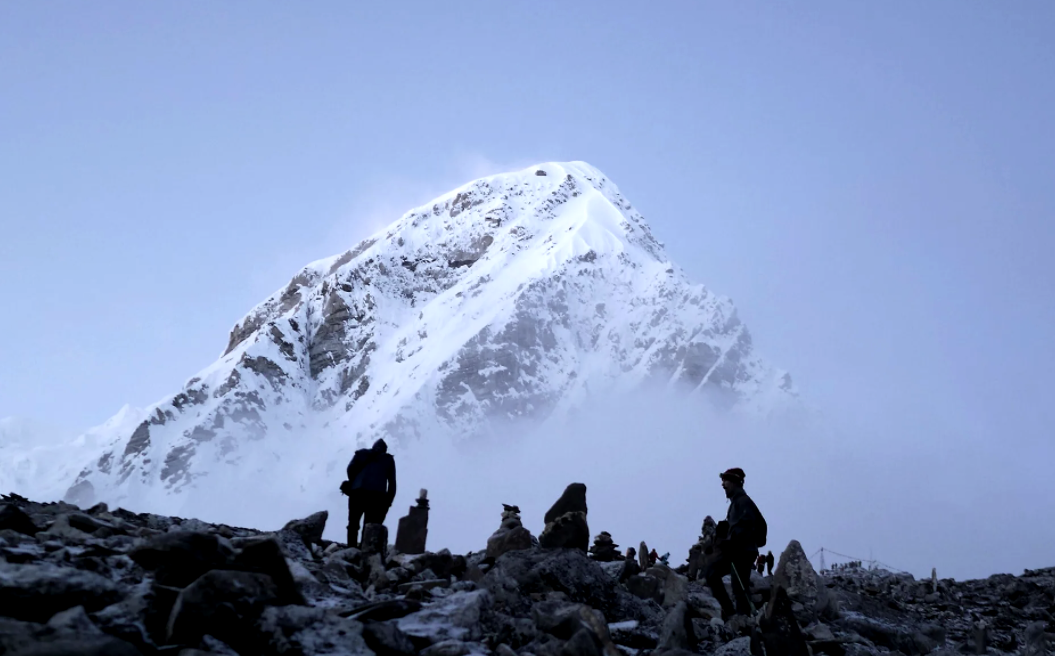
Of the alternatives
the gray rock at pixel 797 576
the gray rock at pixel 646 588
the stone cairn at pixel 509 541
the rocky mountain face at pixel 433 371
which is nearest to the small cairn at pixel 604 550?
the gray rock at pixel 797 576

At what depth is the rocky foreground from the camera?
4414mm

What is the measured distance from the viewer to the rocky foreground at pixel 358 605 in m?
4.41

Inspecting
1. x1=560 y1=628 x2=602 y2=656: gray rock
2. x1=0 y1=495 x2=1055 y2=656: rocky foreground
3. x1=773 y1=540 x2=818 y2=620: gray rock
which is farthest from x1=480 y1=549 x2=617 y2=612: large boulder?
x1=773 y1=540 x2=818 y2=620: gray rock

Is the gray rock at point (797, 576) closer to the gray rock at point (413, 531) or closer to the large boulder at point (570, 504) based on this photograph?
the large boulder at point (570, 504)

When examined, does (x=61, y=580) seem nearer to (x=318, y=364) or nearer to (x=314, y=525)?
(x=314, y=525)

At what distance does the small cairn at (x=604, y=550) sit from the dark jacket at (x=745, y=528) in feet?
16.6

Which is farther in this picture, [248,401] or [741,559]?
[248,401]

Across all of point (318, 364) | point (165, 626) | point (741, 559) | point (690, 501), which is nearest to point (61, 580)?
point (165, 626)

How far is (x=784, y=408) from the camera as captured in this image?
198625mm

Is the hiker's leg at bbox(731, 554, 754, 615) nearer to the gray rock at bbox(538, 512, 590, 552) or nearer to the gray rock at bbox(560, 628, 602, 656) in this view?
the gray rock at bbox(538, 512, 590, 552)

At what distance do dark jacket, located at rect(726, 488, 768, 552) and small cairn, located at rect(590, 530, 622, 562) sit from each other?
200 inches

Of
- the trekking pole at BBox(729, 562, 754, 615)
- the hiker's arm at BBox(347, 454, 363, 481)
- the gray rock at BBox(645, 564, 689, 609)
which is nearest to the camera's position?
the trekking pole at BBox(729, 562, 754, 615)

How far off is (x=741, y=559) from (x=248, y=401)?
184m

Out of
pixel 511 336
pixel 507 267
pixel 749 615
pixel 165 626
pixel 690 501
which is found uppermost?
pixel 507 267
